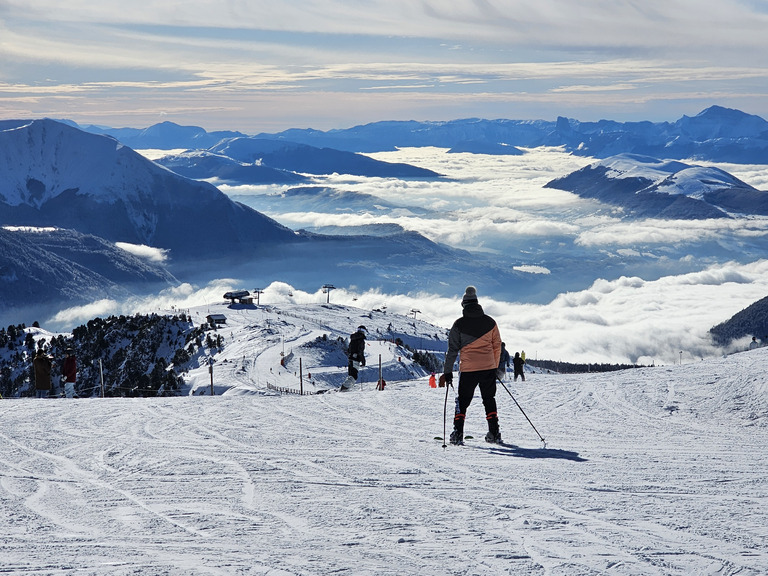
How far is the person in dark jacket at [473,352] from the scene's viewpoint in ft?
34.2

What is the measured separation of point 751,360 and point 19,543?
1626 cm

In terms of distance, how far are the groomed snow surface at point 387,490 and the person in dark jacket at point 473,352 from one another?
775mm

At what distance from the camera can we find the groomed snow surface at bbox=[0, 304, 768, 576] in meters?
5.93

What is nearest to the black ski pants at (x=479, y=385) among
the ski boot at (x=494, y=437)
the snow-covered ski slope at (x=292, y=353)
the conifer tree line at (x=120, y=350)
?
the ski boot at (x=494, y=437)

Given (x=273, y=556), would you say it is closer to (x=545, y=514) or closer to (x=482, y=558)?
(x=482, y=558)

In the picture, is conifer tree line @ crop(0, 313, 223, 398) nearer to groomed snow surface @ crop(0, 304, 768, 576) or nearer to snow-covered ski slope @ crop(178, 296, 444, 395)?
snow-covered ski slope @ crop(178, 296, 444, 395)

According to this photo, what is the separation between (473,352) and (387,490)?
305cm

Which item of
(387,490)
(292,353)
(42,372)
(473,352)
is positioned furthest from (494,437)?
(292,353)

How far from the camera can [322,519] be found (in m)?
7.05

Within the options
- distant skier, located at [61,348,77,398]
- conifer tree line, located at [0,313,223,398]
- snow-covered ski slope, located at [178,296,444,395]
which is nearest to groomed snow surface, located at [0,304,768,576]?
distant skier, located at [61,348,77,398]

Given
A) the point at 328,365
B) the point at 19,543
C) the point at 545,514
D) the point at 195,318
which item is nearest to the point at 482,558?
the point at 545,514

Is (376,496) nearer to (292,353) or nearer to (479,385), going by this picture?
(479,385)

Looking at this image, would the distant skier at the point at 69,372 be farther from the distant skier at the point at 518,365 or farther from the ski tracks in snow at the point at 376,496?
the distant skier at the point at 518,365

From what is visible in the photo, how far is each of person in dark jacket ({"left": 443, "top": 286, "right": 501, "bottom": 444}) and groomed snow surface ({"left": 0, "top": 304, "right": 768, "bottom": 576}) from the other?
2.54ft
